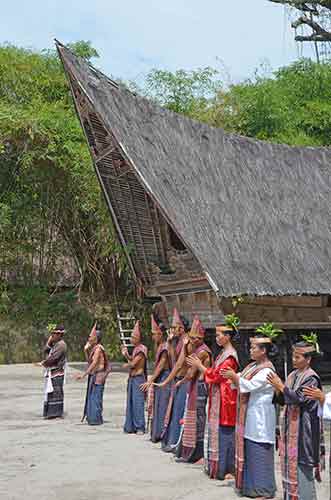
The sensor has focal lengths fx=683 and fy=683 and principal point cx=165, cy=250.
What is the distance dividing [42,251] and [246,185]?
25.9 feet

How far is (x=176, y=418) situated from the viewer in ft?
22.4

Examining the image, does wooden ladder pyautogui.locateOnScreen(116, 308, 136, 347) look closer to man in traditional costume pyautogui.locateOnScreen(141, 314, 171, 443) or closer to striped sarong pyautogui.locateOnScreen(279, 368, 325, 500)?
man in traditional costume pyautogui.locateOnScreen(141, 314, 171, 443)

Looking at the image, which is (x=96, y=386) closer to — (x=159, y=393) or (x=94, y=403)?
(x=94, y=403)

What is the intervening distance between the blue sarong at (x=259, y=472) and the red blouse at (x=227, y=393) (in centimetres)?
42

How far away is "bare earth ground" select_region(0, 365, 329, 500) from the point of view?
5258 mm

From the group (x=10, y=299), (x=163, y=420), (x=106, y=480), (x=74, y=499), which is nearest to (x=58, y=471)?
(x=106, y=480)

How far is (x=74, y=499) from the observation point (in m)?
5.04

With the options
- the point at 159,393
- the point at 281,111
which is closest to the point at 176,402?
the point at 159,393

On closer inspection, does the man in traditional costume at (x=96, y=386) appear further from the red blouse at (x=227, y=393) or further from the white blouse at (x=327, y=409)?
the white blouse at (x=327, y=409)

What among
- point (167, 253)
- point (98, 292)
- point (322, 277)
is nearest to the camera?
point (322, 277)

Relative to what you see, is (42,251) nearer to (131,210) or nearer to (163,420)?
(131,210)

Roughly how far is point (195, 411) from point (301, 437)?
5.82ft

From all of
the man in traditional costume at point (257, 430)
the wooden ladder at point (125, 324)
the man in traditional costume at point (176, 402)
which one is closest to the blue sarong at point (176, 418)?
the man in traditional costume at point (176, 402)

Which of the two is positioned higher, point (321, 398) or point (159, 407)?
point (321, 398)
